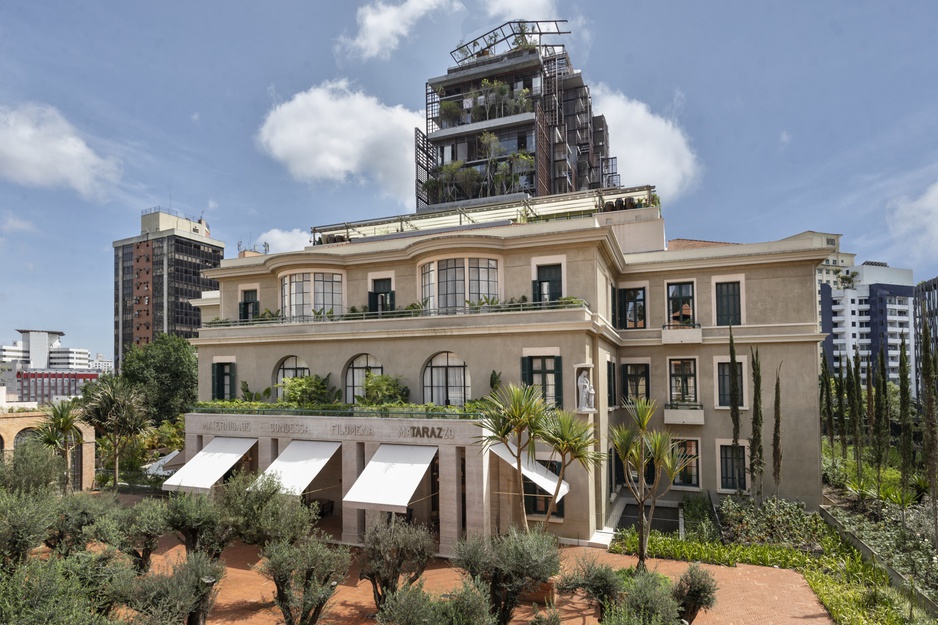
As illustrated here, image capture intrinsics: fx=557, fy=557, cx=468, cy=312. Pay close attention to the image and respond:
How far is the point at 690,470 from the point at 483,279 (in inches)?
519

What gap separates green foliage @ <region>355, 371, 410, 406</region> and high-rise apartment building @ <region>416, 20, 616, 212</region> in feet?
104

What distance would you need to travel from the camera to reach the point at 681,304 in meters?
26.5

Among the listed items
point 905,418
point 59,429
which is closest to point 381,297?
point 59,429

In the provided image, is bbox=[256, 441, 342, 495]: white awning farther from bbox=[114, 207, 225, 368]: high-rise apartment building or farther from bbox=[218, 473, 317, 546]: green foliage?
bbox=[114, 207, 225, 368]: high-rise apartment building

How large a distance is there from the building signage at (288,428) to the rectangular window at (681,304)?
677 inches

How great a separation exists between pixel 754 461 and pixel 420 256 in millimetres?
16124

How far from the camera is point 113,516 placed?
1581 centimetres

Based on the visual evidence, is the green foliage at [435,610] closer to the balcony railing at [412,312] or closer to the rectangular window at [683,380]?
the balcony railing at [412,312]

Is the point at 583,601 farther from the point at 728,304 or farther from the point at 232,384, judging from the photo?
the point at 232,384

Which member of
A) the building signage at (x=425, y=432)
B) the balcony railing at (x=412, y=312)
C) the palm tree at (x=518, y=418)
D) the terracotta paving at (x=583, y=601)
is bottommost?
the terracotta paving at (x=583, y=601)

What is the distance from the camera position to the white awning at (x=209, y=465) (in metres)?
21.2

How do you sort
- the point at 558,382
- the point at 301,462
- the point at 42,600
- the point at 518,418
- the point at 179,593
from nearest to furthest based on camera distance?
1. the point at 42,600
2. the point at 179,593
3. the point at 518,418
4. the point at 558,382
5. the point at 301,462

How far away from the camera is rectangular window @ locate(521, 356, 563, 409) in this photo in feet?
67.9

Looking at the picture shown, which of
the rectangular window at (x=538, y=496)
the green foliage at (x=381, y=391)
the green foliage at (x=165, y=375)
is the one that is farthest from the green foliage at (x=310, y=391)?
the green foliage at (x=165, y=375)
